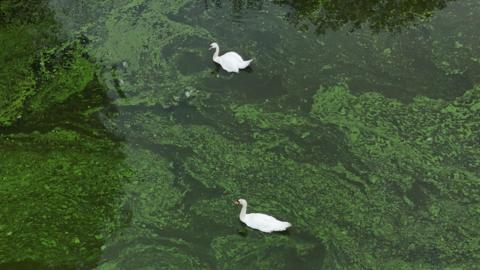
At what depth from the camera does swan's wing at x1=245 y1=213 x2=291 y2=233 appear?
3379 millimetres

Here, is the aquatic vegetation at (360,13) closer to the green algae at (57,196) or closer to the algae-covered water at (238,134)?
the algae-covered water at (238,134)

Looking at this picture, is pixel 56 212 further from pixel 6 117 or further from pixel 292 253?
pixel 292 253

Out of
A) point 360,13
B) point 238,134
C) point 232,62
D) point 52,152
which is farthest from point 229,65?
point 52,152

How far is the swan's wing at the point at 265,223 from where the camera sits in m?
3.38

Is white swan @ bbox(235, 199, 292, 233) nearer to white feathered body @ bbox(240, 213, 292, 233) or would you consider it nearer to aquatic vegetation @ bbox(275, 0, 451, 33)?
white feathered body @ bbox(240, 213, 292, 233)

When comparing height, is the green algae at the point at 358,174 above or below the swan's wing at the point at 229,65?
below

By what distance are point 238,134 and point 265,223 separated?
92 cm

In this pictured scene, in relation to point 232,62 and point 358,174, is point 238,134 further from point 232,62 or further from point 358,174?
point 358,174

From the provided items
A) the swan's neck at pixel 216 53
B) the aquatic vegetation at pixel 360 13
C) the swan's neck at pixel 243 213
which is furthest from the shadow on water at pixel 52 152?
the aquatic vegetation at pixel 360 13

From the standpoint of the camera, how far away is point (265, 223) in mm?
3391

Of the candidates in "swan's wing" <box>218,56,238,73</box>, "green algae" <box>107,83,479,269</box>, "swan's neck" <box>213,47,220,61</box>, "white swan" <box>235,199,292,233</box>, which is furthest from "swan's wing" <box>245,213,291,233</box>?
"swan's neck" <box>213,47,220,61</box>

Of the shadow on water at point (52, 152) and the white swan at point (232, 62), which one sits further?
the white swan at point (232, 62)

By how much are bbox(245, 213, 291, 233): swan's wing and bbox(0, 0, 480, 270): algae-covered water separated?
Answer: 86mm

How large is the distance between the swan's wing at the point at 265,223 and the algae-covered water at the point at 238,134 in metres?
0.09
